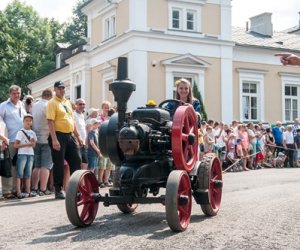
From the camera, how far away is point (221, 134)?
17.4 meters

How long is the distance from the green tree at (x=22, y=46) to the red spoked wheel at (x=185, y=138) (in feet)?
127

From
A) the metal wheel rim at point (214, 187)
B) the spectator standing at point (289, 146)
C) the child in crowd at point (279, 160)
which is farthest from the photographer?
the spectator standing at point (289, 146)

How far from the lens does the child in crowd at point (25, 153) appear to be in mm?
9156

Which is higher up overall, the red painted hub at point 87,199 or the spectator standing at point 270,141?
the spectator standing at point 270,141

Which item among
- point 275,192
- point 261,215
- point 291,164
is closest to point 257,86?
point 291,164

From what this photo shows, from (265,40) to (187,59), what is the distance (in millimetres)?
8360

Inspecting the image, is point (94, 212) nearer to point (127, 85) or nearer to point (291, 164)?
point (127, 85)

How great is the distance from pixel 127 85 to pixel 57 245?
1.99 m

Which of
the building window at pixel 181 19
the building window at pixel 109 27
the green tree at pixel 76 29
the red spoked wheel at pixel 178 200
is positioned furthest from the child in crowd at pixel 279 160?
the green tree at pixel 76 29

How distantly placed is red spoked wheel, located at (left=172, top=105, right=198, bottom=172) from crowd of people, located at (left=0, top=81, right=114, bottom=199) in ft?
9.53

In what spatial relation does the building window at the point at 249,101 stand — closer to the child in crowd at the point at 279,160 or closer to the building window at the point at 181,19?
the building window at the point at 181,19

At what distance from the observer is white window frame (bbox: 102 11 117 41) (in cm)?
2789

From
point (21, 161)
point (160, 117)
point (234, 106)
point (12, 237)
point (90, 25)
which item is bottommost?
point (12, 237)

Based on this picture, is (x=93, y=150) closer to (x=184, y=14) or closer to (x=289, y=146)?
(x=289, y=146)
